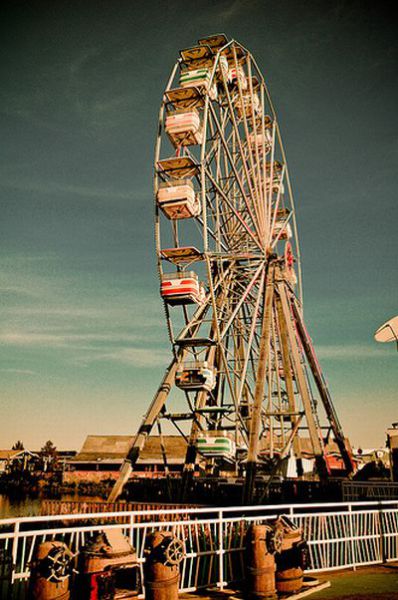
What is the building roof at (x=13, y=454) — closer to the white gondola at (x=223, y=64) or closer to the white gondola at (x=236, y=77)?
the white gondola at (x=236, y=77)

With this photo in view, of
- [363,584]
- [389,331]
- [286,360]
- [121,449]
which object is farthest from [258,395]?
[121,449]

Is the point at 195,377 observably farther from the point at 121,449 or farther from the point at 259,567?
the point at 121,449

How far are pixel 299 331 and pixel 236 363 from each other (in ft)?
14.7

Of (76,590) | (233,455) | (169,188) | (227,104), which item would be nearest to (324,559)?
(76,590)

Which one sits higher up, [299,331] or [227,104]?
[227,104]

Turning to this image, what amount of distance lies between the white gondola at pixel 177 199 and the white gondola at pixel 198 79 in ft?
17.5

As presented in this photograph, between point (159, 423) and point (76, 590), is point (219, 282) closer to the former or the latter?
point (159, 423)

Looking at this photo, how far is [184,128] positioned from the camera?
24.9 meters

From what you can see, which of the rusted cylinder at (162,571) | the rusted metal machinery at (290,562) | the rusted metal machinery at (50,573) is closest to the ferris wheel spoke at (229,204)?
the rusted metal machinery at (290,562)

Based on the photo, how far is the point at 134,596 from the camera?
5426 mm

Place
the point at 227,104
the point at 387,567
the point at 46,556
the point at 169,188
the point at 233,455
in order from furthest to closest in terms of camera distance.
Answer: the point at 227,104 → the point at 169,188 → the point at 233,455 → the point at 387,567 → the point at 46,556

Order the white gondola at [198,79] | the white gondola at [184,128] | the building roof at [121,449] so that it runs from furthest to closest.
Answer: the building roof at [121,449]
the white gondola at [198,79]
the white gondola at [184,128]

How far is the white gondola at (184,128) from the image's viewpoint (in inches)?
983

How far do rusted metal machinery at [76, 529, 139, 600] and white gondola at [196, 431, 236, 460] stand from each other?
16888 millimetres
